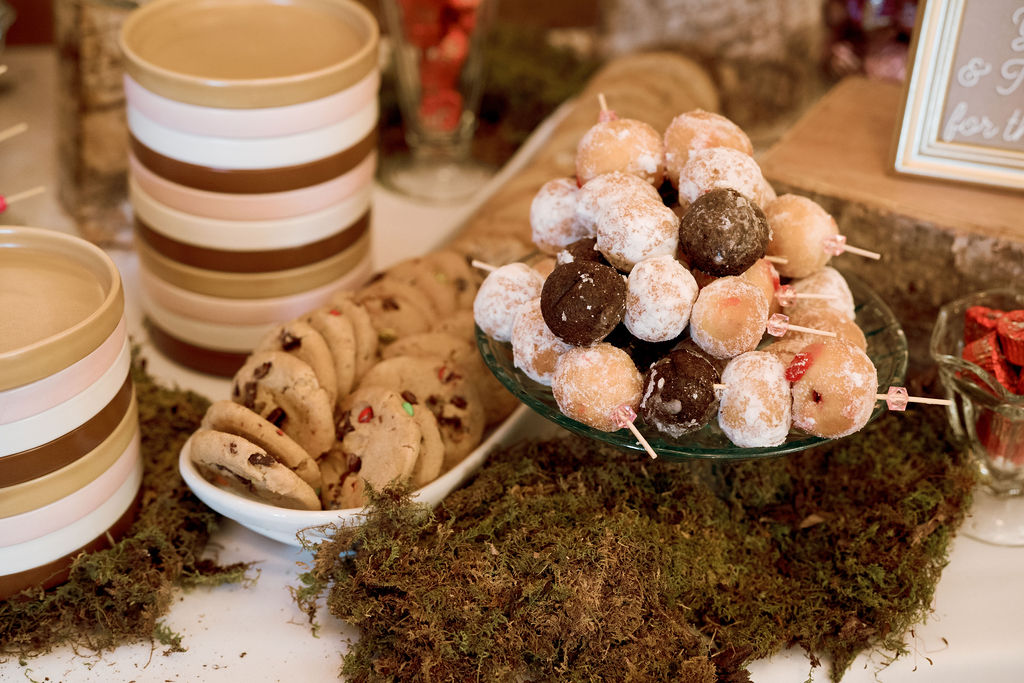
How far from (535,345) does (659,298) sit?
0.12 m

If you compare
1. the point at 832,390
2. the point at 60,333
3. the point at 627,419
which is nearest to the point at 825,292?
the point at 832,390

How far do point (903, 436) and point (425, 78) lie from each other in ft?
2.75

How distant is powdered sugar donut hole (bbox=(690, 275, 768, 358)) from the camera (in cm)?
79

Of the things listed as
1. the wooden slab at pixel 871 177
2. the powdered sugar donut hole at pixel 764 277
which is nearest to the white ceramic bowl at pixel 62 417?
the powdered sugar donut hole at pixel 764 277

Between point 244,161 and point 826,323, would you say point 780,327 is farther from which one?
point 244,161

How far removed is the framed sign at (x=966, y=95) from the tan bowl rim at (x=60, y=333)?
2.75ft

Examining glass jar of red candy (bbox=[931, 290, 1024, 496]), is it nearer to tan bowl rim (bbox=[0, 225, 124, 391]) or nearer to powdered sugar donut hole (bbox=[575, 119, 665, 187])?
powdered sugar donut hole (bbox=[575, 119, 665, 187])

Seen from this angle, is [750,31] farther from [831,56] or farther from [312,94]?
[312,94]

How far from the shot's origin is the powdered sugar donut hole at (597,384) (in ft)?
2.59

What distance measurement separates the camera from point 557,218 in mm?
912

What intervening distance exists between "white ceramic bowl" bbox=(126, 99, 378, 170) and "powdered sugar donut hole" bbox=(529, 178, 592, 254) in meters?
0.25

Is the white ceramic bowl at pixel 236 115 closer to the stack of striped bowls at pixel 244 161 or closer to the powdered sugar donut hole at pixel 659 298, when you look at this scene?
the stack of striped bowls at pixel 244 161

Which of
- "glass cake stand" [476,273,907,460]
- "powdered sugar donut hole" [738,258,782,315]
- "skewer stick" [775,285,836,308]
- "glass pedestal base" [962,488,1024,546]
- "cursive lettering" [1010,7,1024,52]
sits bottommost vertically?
"glass pedestal base" [962,488,1024,546]

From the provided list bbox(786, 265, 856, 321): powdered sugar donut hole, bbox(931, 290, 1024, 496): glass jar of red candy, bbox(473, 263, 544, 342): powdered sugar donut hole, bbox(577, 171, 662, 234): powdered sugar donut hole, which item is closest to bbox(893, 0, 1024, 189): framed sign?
bbox(931, 290, 1024, 496): glass jar of red candy
